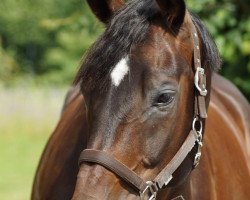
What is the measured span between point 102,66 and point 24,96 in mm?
15380

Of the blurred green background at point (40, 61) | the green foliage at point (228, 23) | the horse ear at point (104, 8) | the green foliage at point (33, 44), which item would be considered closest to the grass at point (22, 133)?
the blurred green background at point (40, 61)

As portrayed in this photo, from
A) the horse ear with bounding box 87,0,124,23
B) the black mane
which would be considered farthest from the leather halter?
the horse ear with bounding box 87,0,124,23

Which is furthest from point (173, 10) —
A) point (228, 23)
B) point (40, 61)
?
point (40, 61)

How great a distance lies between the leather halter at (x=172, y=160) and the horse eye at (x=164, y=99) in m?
0.20

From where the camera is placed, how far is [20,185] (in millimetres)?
9789

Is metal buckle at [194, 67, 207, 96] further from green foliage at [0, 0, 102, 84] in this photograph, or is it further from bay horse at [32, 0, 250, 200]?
green foliage at [0, 0, 102, 84]

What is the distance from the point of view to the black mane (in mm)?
2617

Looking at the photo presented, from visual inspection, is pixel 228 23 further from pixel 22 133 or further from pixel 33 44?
pixel 33 44

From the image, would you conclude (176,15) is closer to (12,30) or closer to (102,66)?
(102,66)

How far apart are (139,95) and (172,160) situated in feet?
1.07

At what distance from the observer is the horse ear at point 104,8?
2975 millimetres

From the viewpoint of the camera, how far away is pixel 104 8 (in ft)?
9.85

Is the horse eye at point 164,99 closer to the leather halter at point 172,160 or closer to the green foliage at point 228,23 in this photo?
the leather halter at point 172,160

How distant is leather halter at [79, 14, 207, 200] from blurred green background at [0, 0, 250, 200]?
2.70 feet
